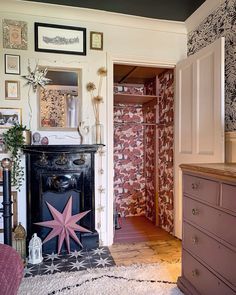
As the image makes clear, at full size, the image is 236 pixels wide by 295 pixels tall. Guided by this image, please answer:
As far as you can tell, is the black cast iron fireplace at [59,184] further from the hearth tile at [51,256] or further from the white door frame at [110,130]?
the white door frame at [110,130]

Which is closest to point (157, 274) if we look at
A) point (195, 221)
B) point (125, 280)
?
point (125, 280)

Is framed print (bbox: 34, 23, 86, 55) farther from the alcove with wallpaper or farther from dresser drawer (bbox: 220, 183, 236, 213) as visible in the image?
dresser drawer (bbox: 220, 183, 236, 213)

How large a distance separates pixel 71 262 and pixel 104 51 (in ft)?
7.65

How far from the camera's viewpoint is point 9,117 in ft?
8.61

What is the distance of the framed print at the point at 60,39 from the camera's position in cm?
269

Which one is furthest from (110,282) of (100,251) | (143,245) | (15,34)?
(15,34)

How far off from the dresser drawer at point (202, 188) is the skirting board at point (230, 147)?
0.67 m

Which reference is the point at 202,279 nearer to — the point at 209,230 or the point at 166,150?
the point at 209,230

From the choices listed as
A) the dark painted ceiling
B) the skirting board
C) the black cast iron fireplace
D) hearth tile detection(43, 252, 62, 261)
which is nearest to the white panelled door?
the skirting board

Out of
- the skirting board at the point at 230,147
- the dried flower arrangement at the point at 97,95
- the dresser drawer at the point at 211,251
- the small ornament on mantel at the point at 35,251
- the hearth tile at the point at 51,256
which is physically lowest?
the hearth tile at the point at 51,256

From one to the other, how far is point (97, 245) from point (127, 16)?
2.65m

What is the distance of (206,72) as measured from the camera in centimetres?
246

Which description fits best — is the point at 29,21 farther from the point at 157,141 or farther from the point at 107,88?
the point at 157,141

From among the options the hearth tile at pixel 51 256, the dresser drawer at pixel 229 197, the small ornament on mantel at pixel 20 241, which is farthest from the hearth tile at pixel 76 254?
the dresser drawer at pixel 229 197
